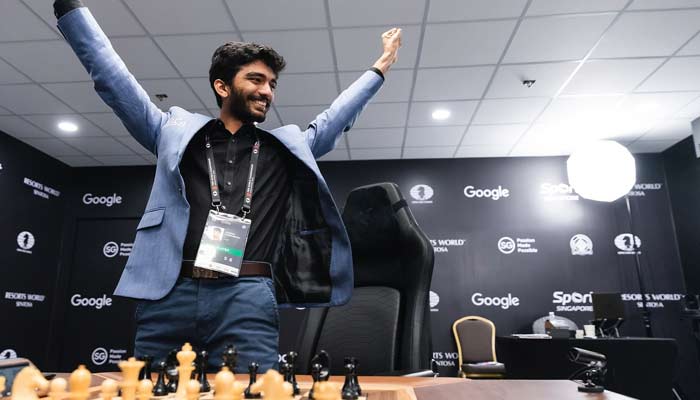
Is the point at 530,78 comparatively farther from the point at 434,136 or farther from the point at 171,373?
the point at 171,373

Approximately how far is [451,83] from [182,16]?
2.17 metres

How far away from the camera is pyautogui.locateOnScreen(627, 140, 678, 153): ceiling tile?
517 cm

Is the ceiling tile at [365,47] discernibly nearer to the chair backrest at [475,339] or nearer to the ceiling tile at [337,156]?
the ceiling tile at [337,156]

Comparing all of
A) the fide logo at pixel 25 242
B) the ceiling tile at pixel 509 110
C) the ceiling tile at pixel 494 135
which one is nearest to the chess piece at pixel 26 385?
the ceiling tile at pixel 509 110

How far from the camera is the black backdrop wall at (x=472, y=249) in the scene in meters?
5.06

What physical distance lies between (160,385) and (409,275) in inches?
38.4

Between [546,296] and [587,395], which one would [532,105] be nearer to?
[546,296]

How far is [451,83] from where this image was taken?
3.84 meters

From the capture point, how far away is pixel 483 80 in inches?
150

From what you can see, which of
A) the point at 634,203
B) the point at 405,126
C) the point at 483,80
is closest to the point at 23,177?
the point at 405,126

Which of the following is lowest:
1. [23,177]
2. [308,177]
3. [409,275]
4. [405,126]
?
[409,275]

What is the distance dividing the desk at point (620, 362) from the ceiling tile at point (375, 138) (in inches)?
107

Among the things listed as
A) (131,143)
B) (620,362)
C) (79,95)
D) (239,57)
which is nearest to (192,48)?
(79,95)

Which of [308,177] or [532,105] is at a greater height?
[532,105]
